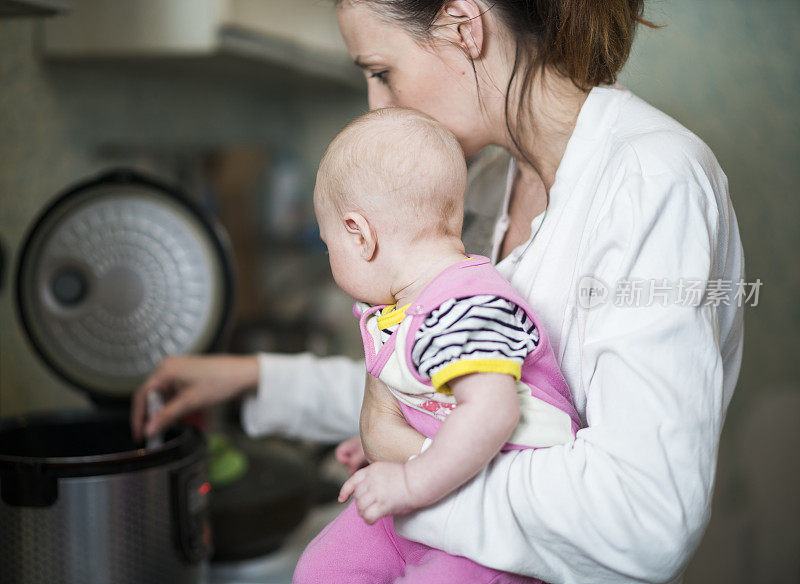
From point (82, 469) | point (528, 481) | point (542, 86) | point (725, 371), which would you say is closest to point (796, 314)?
point (725, 371)

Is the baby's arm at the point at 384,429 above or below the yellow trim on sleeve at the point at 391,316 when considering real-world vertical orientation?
below

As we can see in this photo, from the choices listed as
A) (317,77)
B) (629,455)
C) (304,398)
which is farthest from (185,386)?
(317,77)

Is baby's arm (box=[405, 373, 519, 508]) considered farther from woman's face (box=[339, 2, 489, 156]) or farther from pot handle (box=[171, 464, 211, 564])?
pot handle (box=[171, 464, 211, 564])

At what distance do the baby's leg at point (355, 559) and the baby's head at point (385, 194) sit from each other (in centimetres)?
22

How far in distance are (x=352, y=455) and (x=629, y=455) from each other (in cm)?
35

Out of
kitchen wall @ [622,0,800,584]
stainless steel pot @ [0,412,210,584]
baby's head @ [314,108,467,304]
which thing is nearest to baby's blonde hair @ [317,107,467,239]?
baby's head @ [314,108,467,304]

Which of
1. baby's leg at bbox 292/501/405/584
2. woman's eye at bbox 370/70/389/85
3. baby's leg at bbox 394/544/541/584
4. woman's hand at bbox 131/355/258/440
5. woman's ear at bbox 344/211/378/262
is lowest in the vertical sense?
woman's hand at bbox 131/355/258/440

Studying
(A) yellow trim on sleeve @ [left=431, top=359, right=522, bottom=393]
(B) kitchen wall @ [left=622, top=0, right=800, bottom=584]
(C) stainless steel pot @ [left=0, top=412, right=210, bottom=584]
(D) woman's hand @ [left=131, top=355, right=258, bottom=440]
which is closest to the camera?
(A) yellow trim on sleeve @ [left=431, top=359, right=522, bottom=393]

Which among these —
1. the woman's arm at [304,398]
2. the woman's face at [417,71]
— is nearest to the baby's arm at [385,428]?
the woman's face at [417,71]

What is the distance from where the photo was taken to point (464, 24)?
709mm

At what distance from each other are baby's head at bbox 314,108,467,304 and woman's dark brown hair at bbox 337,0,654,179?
4.7 inches

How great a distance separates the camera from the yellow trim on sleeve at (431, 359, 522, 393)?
0.56 meters

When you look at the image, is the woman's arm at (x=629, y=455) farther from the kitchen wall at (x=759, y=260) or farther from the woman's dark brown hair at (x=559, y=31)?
the kitchen wall at (x=759, y=260)

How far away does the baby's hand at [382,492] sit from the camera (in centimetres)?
58
